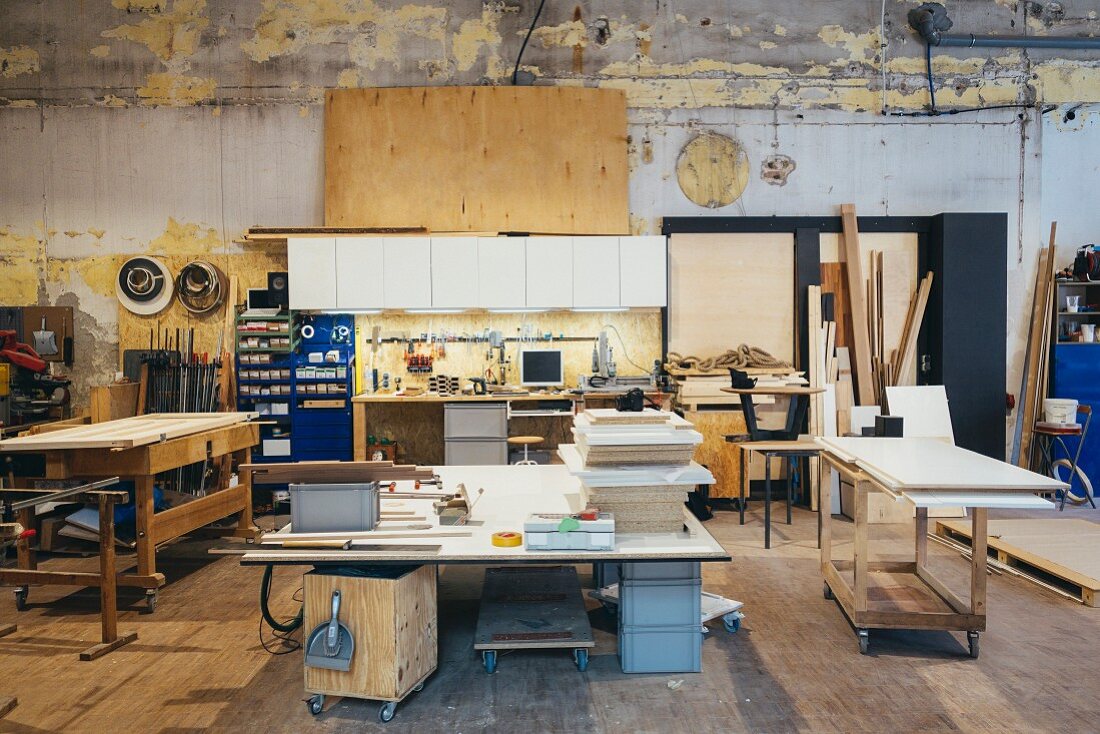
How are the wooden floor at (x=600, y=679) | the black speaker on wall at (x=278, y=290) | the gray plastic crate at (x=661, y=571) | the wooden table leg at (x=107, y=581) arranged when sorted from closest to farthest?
1. the wooden floor at (x=600, y=679)
2. the gray plastic crate at (x=661, y=571)
3. the wooden table leg at (x=107, y=581)
4. the black speaker on wall at (x=278, y=290)

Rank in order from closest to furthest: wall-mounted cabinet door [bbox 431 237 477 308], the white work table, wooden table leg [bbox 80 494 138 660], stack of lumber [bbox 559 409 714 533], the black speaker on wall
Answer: the white work table → stack of lumber [bbox 559 409 714 533] → wooden table leg [bbox 80 494 138 660] → wall-mounted cabinet door [bbox 431 237 477 308] → the black speaker on wall

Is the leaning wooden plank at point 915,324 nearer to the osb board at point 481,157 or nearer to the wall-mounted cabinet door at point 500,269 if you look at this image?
the osb board at point 481,157

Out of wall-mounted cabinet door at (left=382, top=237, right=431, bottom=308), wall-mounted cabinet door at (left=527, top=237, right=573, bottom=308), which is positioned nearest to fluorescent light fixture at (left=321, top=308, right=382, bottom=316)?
wall-mounted cabinet door at (left=382, top=237, right=431, bottom=308)

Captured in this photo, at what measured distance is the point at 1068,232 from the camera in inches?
258

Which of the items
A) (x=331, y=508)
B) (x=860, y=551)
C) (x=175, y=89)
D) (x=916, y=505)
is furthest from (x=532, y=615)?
(x=175, y=89)

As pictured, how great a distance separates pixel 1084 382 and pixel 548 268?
4783 millimetres

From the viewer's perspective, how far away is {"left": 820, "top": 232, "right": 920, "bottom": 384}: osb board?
21.1ft

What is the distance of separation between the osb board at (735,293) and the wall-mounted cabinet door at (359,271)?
8.41 feet

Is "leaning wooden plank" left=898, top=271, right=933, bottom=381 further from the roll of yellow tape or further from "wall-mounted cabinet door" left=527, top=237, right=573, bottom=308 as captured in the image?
the roll of yellow tape

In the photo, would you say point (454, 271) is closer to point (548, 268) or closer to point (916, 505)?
point (548, 268)

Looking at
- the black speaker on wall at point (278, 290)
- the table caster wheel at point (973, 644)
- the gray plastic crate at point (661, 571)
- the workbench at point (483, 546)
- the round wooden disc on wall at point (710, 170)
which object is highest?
the round wooden disc on wall at point (710, 170)

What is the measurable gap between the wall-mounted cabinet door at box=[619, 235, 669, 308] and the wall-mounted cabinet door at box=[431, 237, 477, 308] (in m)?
1.26

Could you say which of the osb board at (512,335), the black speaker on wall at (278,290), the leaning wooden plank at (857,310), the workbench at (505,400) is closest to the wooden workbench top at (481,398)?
the workbench at (505,400)

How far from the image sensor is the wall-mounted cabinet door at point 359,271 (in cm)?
600
